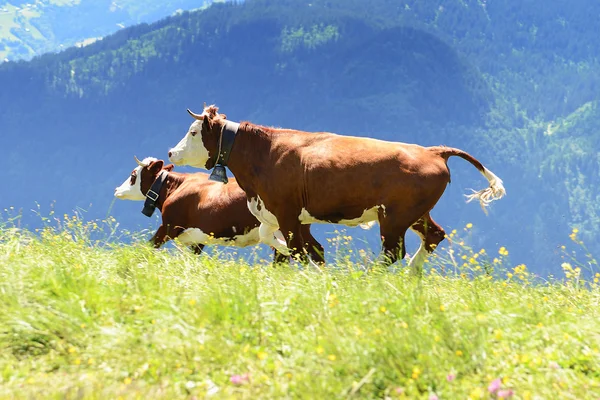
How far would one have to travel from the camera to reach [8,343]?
5.71m

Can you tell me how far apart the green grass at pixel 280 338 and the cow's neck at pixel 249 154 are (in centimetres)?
406

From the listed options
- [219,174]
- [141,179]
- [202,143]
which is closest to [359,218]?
[219,174]

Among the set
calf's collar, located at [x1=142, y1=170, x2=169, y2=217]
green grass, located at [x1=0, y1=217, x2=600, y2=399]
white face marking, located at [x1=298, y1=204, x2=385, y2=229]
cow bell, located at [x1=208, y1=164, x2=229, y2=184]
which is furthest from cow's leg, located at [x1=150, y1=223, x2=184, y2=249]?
green grass, located at [x1=0, y1=217, x2=600, y2=399]

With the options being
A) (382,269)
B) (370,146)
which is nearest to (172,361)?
(382,269)

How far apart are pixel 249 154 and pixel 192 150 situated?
104 cm

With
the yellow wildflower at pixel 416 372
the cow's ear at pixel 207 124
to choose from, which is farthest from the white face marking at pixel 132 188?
the yellow wildflower at pixel 416 372

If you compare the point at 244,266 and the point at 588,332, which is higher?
the point at 588,332

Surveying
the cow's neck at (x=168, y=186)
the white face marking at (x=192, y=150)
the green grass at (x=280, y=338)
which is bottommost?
the cow's neck at (x=168, y=186)

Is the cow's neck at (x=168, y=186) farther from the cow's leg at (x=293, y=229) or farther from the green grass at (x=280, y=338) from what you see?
the green grass at (x=280, y=338)

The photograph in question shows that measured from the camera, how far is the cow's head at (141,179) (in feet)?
54.0

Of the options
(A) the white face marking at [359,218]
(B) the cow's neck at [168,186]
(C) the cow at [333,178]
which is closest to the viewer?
(C) the cow at [333,178]

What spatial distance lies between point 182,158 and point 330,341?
693 cm

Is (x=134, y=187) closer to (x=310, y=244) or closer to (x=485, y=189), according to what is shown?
(x=310, y=244)

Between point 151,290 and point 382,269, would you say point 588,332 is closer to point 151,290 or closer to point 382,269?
point 382,269
